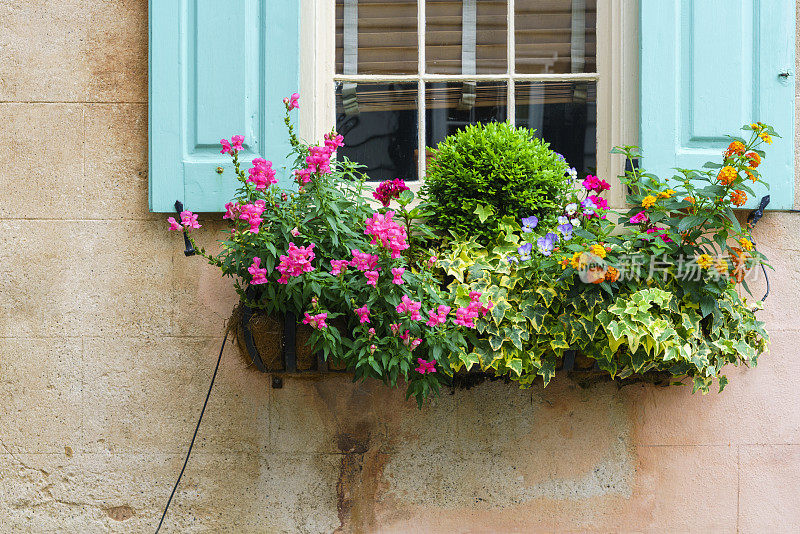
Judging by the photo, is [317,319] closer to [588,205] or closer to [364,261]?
[364,261]

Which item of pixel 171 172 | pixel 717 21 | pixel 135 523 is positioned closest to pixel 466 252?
pixel 171 172

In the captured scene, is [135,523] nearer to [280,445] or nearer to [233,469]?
[233,469]

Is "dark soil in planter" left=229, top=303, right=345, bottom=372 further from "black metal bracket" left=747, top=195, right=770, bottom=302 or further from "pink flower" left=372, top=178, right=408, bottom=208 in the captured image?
"black metal bracket" left=747, top=195, right=770, bottom=302

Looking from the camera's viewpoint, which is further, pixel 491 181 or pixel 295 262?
pixel 491 181

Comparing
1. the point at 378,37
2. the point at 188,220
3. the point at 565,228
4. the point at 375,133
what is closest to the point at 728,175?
the point at 565,228

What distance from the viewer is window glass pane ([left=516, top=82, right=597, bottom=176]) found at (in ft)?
9.87

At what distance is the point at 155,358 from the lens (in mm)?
2812

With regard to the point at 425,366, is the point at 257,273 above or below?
above

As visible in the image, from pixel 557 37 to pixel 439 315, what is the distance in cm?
145

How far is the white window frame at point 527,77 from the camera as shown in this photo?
2867 mm

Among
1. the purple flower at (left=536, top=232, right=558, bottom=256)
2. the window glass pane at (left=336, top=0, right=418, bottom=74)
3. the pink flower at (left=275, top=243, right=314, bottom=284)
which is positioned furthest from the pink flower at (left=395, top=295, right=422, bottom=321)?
the window glass pane at (left=336, top=0, right=418, bottom=74)

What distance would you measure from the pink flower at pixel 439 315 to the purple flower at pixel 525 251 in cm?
39

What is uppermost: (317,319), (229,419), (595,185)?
(595,185)

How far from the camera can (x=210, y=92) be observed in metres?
2.76
